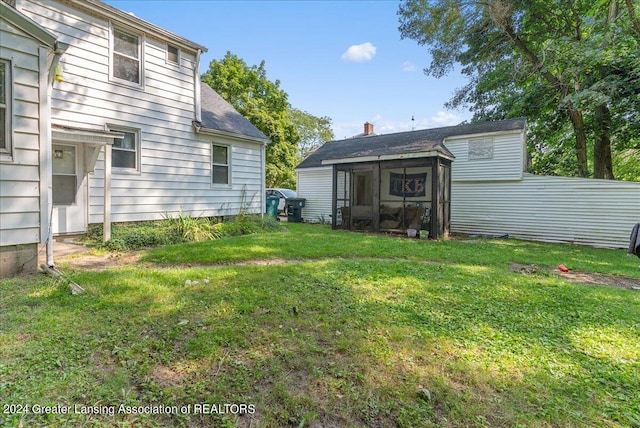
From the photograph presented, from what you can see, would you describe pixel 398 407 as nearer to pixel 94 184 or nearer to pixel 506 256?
pixel 506 256

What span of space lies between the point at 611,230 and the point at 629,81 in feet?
15.3

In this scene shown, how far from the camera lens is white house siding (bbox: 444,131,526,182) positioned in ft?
37.0

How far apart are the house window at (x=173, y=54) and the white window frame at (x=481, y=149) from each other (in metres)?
10.7

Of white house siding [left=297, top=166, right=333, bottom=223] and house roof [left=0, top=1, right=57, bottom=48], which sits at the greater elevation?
house roof [left=0, top=1, right=57, bottom=48]

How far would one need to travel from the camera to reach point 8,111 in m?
3.96

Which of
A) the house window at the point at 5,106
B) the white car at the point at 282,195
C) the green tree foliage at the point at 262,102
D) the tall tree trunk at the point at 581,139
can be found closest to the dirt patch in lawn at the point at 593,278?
the house window at the point at 5,106

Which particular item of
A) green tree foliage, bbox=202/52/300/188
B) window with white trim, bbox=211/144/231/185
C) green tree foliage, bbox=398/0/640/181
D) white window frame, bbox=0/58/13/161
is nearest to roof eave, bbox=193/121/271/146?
window with white trim, bbox=211/144/231/185

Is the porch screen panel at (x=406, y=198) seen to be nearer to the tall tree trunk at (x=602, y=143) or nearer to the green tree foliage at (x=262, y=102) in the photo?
the tall tree trunk at (x=602, y=143)

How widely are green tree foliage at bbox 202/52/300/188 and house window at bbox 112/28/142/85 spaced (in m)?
13.4

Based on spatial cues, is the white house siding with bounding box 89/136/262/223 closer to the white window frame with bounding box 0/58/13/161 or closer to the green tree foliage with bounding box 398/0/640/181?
the white window frame with bounding box 0/58/13/161

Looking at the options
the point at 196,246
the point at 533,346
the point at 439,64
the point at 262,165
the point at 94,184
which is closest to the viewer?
the point at 533,346

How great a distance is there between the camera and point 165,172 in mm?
8328

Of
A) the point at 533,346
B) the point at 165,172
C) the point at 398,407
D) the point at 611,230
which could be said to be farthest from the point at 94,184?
the point at 611,230

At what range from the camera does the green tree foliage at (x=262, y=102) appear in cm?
2167
